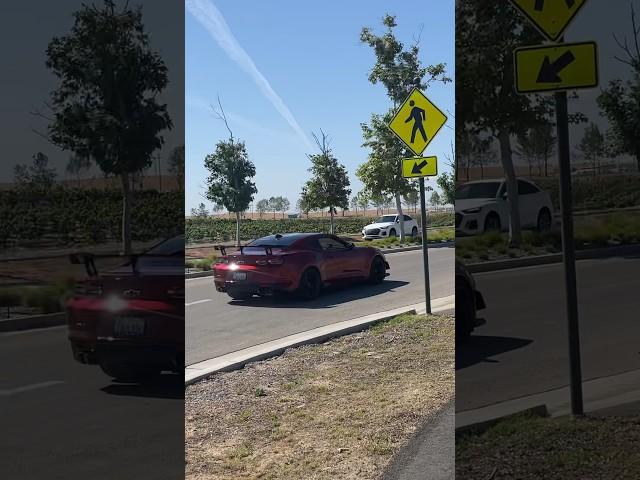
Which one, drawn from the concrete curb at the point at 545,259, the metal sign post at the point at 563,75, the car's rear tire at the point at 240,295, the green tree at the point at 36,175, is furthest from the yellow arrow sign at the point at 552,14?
the car's rear tire at the point at 240,295

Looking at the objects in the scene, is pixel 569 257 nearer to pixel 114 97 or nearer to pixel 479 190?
pixel 479 190

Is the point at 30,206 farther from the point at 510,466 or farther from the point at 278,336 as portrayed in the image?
the point at 278,336

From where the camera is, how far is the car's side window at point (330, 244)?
456 inches

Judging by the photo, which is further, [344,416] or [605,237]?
[344,416]

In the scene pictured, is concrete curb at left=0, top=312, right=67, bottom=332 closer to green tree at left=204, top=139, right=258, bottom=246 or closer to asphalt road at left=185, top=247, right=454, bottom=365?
asphalt road at left=185, top=247, right=454, bottom=365

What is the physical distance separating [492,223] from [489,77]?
67cm

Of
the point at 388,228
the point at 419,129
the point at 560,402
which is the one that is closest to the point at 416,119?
the point at 419,129

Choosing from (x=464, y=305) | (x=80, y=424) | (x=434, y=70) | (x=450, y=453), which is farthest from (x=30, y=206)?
(x=434, y=70)

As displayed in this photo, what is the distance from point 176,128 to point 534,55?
1.56 m

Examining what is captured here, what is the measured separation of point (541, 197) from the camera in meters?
3.14

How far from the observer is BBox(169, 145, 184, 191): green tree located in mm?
2900

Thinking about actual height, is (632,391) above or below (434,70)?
below

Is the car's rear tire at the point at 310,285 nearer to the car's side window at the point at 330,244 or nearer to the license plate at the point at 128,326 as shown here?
the car's side window at the point at 330,244

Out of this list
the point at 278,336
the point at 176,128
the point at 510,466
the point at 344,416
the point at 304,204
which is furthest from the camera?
the point at 304,204
